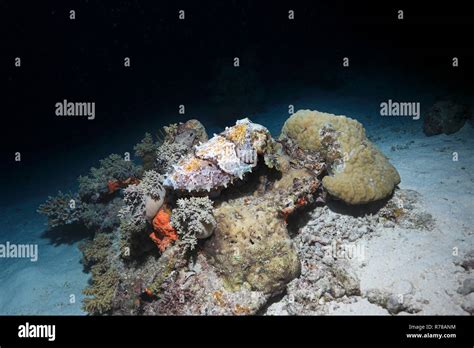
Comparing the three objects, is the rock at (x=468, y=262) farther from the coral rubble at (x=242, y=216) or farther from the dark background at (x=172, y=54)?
the dark background at (x=172, y=54)

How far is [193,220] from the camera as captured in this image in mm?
4668

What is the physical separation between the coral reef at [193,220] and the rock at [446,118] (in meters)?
7.71

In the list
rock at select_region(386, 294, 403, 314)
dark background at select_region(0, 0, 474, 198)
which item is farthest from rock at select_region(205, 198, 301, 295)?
dark background at select_region(0, 0, 474, 198)

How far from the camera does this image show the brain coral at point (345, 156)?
18.6ft

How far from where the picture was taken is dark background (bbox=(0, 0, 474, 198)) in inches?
691

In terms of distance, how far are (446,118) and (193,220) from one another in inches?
322

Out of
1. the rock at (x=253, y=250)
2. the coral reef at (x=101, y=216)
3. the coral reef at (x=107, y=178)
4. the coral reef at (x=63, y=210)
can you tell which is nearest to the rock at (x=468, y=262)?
the rock at (x=253, y=250)

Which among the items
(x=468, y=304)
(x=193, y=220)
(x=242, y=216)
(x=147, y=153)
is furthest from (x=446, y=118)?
(x=147, y=153)

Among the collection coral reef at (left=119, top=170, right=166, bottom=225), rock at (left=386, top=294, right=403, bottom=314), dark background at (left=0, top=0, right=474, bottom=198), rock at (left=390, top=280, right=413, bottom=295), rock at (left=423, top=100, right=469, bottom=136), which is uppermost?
dark background at (left=0, top=0, right=474, bottom=198)

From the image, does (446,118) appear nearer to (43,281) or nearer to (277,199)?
(277,199)

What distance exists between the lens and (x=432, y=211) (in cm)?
584

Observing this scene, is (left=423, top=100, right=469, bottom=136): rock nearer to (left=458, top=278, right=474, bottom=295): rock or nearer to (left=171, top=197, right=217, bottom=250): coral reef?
(left=458, top=278, right=474, bottom=295): rock

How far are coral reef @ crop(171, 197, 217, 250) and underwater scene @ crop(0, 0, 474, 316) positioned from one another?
2cm
